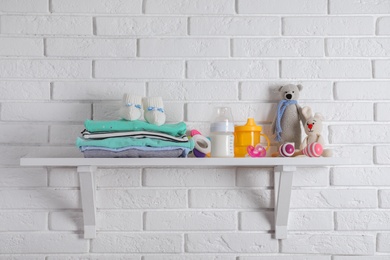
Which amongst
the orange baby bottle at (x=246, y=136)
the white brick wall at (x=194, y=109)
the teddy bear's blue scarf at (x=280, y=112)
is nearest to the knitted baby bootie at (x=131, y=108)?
the white brick wall at (x=194, y=109)

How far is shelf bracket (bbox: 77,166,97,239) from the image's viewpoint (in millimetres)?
1370

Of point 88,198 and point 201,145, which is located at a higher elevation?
point 201,145

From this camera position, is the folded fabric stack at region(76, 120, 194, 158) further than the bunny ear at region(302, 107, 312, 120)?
No

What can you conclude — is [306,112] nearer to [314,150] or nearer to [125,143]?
[314,150]

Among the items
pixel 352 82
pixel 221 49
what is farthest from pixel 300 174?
pixel 221 49

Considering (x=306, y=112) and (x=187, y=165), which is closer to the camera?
(x=187, y=165)

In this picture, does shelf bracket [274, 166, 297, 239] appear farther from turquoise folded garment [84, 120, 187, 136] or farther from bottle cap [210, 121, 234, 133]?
turquoise folded garment [84, 120, 187, 136]

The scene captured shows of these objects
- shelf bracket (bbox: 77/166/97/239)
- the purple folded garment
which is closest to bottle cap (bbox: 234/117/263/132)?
the purple folded garment

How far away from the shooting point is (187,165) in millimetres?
1330

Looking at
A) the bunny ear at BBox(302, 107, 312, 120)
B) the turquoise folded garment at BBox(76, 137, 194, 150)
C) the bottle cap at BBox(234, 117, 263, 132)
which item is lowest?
the turquoise folded garment at BBox(76, 137, 194, 150)

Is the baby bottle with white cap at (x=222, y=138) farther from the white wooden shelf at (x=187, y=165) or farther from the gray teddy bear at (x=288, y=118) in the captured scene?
the gray teddy bear at (x=288, y=118)

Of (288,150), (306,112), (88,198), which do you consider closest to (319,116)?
(306,112)

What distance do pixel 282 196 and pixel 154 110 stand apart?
17.9 inches

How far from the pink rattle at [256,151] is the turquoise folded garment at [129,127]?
0.20 m
